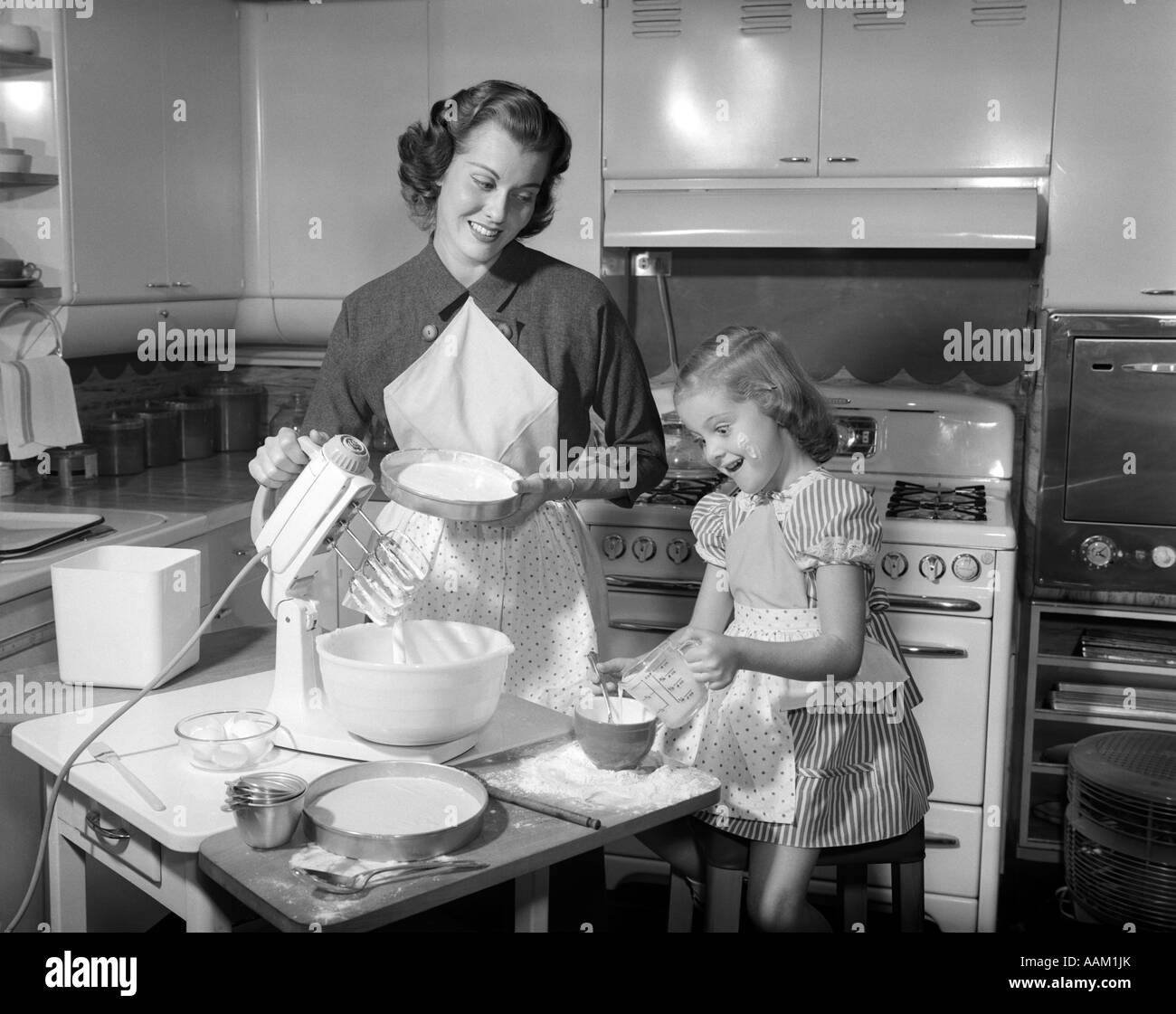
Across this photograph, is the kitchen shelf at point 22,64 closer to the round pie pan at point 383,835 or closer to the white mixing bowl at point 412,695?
the white mixing bowl at point 412,695

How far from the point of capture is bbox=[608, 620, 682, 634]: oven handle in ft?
9.01

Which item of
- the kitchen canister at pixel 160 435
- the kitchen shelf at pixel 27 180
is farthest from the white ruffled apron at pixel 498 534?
the kitchen canister at pixel 160 435

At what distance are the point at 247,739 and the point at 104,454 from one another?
2057 mm

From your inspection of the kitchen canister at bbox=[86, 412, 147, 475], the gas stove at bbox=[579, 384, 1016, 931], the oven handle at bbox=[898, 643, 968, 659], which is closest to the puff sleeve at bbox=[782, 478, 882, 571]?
the gas stove at bbox=[579, 384, 1016, 931]

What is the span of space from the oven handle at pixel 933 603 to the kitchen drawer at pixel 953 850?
1.32ft

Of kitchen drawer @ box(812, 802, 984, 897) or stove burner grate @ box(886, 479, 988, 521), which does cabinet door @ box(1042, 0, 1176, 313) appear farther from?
kitchen drawer @ box(812, 802, 984, 897)

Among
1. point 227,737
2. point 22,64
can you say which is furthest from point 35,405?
point 227,737

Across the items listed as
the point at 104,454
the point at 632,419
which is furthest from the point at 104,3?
the point at 632,419

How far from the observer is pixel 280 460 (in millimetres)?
1549

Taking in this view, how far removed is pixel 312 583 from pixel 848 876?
2.85ft

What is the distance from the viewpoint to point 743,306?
11.2ft

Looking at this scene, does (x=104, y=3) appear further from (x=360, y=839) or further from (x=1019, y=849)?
(x=1019, y=849)

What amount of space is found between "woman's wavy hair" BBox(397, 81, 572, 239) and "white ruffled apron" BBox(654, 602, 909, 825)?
70 centimetres

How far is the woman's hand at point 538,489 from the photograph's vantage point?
5.38ft
